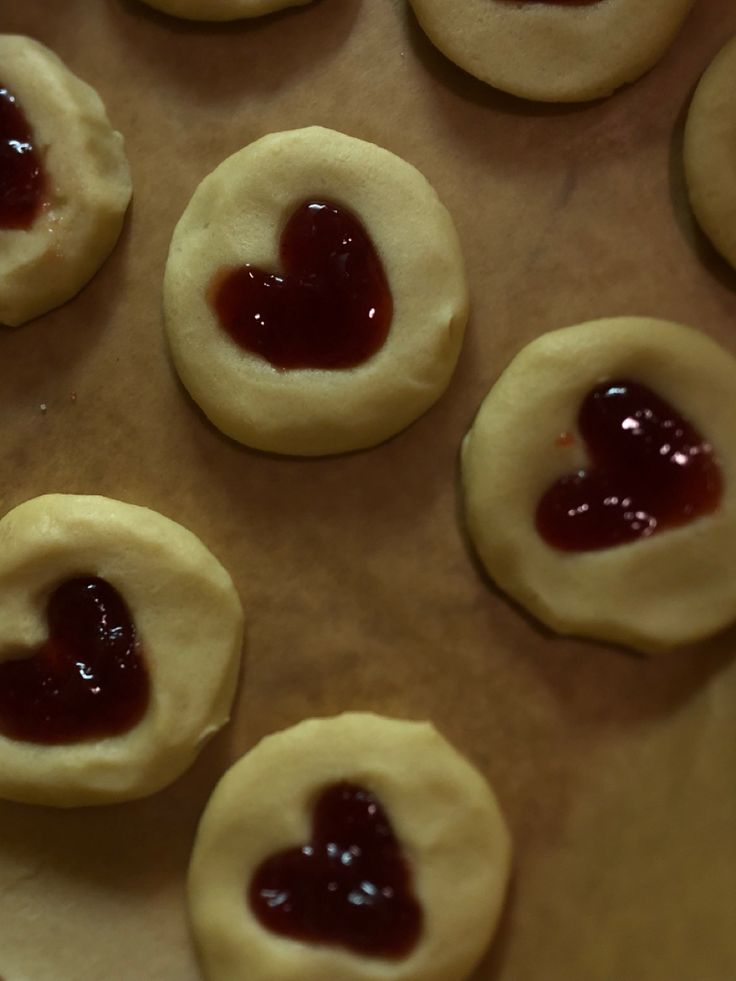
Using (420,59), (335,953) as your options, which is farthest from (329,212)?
(335,953)

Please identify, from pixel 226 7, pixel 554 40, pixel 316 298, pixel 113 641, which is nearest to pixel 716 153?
pixel 554 40

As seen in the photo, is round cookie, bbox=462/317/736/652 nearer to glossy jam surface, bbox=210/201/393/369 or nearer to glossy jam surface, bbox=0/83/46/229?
glossy jam surface, bbox=210/201/393/369

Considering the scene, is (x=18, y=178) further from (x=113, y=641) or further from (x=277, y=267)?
(x=113, y=641)

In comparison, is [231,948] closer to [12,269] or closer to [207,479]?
[207,479]

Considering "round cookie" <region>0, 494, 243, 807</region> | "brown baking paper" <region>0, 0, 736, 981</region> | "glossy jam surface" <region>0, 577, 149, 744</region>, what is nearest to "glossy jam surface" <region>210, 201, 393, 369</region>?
"brown baking paper" <region>0, 0, 736, 981</region>

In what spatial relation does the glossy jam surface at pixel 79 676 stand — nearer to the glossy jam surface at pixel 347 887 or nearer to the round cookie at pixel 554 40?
the glossy jam surface at pixel 347 887
